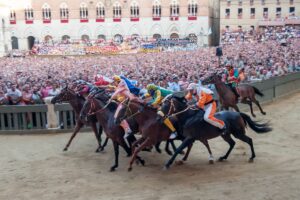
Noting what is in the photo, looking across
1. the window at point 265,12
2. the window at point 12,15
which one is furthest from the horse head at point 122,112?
the window at point 265,12

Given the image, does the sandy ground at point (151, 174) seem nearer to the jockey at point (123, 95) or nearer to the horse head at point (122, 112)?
the jockey at point (123, 95)

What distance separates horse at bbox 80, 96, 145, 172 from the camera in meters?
9.32

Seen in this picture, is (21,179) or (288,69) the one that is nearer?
(21,179)

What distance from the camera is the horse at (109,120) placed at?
30.6 feet

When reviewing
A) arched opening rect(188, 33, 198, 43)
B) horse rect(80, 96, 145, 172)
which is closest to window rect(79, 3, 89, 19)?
arched opening rect(188, 33, 198, 43)

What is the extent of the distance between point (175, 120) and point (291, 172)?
2807 mm

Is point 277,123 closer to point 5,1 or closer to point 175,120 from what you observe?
point 175,120

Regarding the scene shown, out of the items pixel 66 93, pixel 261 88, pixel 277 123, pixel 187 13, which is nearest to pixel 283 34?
pixel 187 13

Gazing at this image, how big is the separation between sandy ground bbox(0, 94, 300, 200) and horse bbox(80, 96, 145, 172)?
0.49 metres

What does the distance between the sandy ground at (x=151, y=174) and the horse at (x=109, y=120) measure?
1.61ft

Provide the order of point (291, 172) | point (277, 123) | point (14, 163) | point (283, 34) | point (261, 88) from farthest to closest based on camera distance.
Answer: point (283, 34) → point (261, 88) → point (277, 123) → point (14, 163) → point (291, 172)

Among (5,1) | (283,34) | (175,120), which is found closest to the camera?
(175,120)

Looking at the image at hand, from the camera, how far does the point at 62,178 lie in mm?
8789

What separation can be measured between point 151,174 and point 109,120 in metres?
1.75
